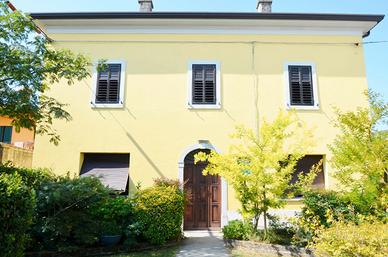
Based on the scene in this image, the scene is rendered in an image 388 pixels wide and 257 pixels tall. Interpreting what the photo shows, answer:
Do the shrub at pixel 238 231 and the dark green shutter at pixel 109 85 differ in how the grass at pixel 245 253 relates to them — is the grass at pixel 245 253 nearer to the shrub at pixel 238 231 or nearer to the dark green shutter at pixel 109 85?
the shrub at pixel 238 231

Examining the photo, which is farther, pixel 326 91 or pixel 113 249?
pixel 326 91

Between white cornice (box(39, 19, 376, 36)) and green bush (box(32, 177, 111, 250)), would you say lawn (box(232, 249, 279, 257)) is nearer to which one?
green bush (box(32, 177, 111, 250))

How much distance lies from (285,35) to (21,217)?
12453 millimetres

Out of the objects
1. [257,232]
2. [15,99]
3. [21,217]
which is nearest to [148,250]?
[257,232]

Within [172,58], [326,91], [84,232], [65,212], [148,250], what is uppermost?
[172,58]

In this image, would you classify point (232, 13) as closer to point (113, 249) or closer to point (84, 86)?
point (84, 86)

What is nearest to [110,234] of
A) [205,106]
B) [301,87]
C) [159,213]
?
[159,213]

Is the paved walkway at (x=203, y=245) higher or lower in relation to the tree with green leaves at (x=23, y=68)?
lower

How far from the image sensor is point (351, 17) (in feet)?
44.4

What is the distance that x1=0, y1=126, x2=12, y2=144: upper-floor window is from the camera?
1845 centimetres

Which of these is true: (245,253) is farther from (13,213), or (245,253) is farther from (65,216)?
(13,213)

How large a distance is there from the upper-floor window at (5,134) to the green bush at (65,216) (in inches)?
458

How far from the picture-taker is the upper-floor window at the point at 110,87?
43.6 ft

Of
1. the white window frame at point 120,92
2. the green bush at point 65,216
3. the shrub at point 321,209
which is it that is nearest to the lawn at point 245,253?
the shrub at point 321,209
